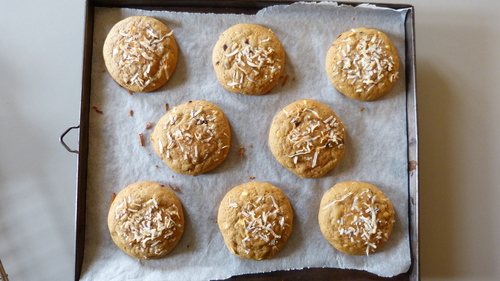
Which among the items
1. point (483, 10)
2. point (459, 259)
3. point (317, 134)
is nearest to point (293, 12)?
point (317, 134)

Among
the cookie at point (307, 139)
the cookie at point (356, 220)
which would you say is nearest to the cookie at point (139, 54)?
the cookie at point (307, 139)

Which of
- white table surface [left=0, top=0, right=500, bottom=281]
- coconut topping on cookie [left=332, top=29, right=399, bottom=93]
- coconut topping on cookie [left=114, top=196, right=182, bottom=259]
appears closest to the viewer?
coconut topping on cookie [left=114, top=196, right=182, bottom=259]

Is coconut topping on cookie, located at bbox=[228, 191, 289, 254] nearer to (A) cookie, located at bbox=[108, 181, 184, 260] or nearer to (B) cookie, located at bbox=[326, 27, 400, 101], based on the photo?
(A) cookie, located at bbox=[108, 181, 184, 260]

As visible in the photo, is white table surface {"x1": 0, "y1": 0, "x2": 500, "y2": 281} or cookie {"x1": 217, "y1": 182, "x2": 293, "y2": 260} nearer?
cookie {"x1": 217, "y1": 182, "x2": 293, "y2": 260}

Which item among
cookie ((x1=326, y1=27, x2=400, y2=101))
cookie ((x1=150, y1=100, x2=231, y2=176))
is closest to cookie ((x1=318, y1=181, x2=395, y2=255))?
cookie ((x1=326, y1=27, x2=400, y2=101))

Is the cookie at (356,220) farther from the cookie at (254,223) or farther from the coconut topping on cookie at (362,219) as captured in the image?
the cookie at (254,223)

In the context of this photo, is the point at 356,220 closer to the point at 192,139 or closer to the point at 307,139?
the point at 307,139

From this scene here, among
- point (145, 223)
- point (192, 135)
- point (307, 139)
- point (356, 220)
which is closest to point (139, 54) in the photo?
point (192, 135)
